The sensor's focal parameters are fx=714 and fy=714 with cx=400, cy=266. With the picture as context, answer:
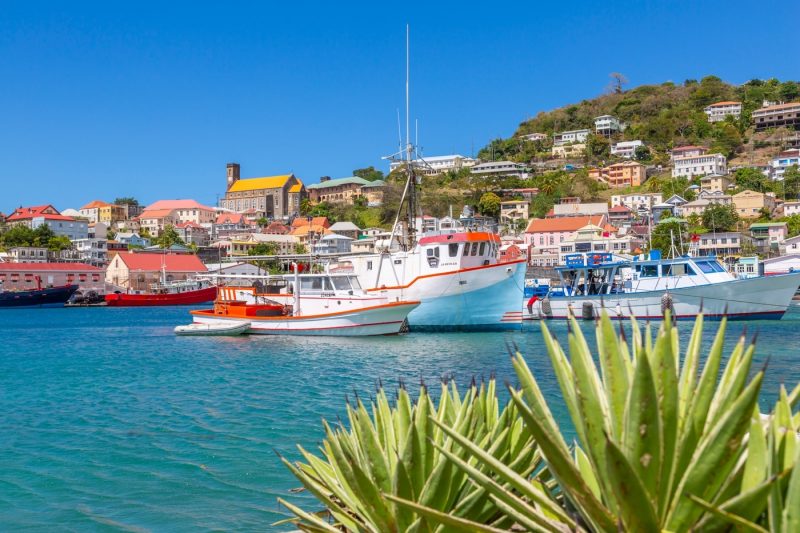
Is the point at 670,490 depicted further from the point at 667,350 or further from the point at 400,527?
the point at 400,527

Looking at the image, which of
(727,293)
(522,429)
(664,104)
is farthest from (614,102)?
(522,429)

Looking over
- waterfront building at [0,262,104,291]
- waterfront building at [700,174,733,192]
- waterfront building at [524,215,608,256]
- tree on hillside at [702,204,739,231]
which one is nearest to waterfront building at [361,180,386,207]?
waterfront building at [524,215,608,256]

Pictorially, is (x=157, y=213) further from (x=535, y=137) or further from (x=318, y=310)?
(x=318, y=310)

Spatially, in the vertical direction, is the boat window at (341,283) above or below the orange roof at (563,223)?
below

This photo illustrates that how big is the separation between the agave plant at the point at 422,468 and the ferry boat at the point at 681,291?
32217 mm

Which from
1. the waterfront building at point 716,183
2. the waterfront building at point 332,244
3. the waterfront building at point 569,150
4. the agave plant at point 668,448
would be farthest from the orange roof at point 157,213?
the agave plant at point 668,448

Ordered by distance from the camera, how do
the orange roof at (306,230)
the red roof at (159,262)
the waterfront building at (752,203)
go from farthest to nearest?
the orange roof at (306,230), the waterfront building at (752,203), the red roof at (159,262)

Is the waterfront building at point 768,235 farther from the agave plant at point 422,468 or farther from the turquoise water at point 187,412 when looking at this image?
the agave plant at point 422,468

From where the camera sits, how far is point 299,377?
19.6 m

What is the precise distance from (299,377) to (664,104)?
160493mm

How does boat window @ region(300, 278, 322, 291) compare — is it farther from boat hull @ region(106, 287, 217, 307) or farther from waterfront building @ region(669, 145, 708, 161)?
waterfront building @ region(669, 145, 708, 161)

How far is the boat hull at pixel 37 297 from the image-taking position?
7619cm

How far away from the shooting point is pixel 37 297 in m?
78.1

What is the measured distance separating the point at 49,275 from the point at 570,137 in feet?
353
